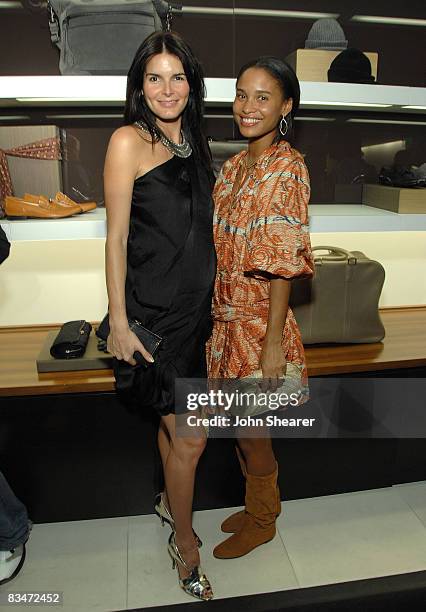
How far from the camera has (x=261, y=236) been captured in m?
1.42

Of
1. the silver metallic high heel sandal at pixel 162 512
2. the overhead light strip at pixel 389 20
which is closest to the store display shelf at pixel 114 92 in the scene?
the overhead light strip at pixel 389 20

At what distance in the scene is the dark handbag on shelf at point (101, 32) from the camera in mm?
1594

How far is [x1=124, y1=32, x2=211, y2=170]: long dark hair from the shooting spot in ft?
4.29

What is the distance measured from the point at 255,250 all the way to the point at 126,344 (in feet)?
1.37

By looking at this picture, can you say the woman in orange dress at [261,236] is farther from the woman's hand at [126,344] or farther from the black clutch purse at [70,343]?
the black clutch purse at [70,343]

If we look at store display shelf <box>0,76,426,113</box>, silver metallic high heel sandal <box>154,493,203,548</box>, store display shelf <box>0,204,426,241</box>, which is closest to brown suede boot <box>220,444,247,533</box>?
silver metallic high heel sandal <box>154,493,203,548</box>

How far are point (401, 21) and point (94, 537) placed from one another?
7.36 ft

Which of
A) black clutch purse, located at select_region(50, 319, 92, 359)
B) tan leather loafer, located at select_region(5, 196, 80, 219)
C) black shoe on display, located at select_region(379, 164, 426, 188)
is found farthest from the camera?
black shoe on display, located at select_region(379, 164, 426, 188)

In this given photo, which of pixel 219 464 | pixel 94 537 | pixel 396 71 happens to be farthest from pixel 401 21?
pixel 94 537

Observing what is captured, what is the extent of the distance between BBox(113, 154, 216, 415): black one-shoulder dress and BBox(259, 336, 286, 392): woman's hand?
0.19 meters

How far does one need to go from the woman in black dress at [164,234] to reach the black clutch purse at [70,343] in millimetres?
→ 361

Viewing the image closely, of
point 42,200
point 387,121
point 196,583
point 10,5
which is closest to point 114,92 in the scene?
point 42,200

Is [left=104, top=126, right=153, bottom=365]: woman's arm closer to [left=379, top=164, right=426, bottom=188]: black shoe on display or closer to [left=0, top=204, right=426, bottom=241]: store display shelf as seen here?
[left=0, top=204, right=426, bottom=241]: store display shelf

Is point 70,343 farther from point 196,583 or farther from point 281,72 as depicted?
point 281,72
